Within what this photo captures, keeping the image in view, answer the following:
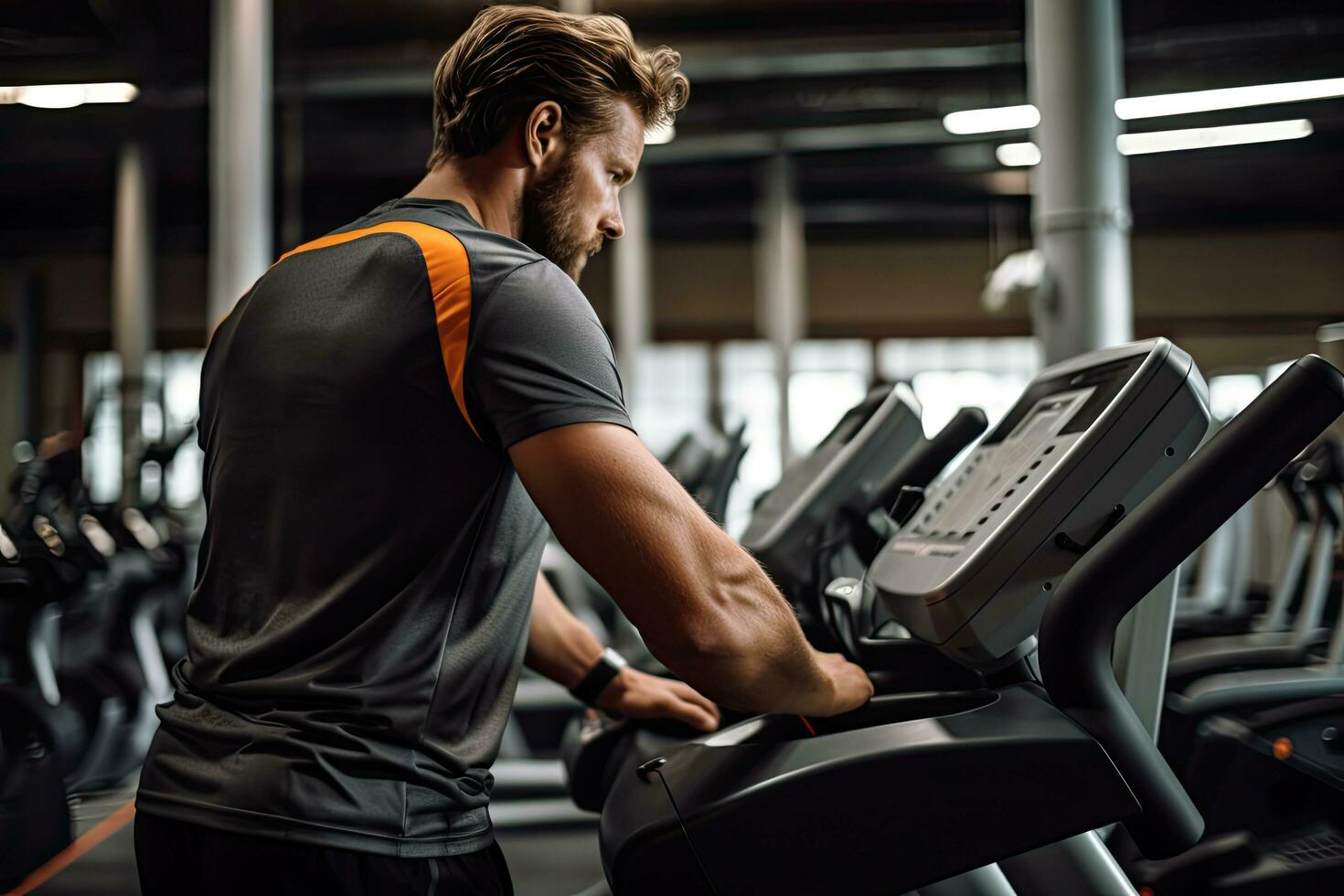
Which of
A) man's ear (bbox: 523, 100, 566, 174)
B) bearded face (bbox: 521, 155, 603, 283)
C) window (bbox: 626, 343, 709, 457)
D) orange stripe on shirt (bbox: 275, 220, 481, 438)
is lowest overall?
orange stripe on shirt (bbox: 275, 220, 481, 438)

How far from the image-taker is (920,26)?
6.55m

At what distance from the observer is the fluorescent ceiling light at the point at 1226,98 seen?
7258 millimetres

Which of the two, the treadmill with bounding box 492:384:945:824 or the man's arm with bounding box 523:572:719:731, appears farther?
the treadmill with bounding box 492:384:945:824

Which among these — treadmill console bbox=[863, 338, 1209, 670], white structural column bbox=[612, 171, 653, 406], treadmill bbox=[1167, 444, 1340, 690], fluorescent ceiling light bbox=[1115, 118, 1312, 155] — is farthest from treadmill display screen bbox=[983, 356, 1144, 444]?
fluorescent ceiling light bbox=[1115, 118, 1312, 155]

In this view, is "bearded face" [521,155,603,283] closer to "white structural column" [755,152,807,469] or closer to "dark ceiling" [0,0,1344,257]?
"dark ceiling" [0,0,1344,257]

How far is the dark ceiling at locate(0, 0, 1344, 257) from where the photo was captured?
19.6 ft

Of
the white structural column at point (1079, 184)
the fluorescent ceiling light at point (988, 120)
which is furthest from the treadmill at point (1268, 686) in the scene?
the fluorescent ceiling light at point (988, 120)

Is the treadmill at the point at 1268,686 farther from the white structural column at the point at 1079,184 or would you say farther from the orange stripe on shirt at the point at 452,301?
Result: the orange stripe on shirt at the point at 452,301

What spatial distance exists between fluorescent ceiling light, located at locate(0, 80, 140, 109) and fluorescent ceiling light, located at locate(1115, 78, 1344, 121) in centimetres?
581

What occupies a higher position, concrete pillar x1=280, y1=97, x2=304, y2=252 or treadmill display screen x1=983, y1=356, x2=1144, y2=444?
concrete pillar x1=280, y1=97, x2=304, y2=252

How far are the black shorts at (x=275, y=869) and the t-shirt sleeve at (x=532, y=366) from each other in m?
0.33

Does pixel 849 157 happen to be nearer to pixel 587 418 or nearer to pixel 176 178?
pixel 176 178

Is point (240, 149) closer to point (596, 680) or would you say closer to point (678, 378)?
point (596, 680)

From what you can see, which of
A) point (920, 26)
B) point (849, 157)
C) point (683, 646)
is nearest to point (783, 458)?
point (849, 157)
